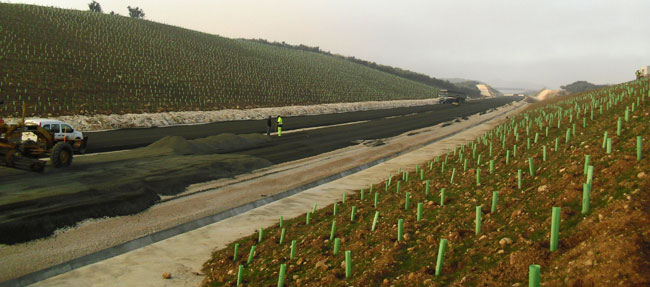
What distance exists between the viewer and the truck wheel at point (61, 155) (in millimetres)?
18344

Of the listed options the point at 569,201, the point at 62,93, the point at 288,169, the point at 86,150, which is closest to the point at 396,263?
the point at 569,201

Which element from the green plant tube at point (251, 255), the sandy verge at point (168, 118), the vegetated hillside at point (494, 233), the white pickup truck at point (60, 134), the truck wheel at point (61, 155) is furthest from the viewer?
the sandy verge at point (168, 118)

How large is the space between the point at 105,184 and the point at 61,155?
4070 mm

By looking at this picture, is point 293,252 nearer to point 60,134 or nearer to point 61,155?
point 61,155

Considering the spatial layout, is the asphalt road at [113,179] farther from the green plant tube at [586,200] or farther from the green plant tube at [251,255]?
the green plant tube at [586,200]

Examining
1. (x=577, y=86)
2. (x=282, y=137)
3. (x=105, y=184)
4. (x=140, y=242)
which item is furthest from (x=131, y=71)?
(x=577, y=86)

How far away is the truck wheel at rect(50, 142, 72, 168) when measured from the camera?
18.3 meters

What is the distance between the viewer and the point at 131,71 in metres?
57.5

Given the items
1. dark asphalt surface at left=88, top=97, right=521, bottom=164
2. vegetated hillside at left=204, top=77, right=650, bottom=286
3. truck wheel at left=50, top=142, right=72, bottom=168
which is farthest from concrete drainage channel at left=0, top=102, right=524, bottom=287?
truck wheel at left=50, top=142, right=72, bottom=168

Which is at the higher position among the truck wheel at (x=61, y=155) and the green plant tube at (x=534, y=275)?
the green plant tube at (x=534, y=275)

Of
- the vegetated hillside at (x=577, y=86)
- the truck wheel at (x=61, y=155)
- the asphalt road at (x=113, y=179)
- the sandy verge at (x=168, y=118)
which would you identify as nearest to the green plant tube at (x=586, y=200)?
the asphalt road at (x=113, y=179)

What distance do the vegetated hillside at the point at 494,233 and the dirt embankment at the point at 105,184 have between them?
17.6ft

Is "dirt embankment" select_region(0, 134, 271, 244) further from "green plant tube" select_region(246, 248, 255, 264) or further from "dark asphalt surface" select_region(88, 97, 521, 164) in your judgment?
"green plant tube" select_region(246, 248, 255, 264)

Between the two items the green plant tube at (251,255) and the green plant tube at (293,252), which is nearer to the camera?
the green plant tube at (293,252)
